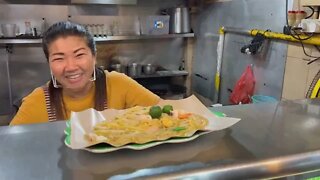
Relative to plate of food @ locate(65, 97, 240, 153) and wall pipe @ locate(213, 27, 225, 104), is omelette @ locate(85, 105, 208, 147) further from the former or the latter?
wall pipe @ locate(213, 27, 225, 104)

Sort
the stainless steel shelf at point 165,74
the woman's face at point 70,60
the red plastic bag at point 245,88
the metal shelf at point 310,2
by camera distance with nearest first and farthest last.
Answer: the woman's face at point 70,60, the metal shelf at point 310,2, the red plastic bag at point 245,88, the stainless steel shelf at point 165,74

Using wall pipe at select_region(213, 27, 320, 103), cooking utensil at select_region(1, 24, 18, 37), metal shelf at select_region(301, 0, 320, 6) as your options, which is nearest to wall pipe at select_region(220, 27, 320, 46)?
wall pipe at select_region(213, 27, 320, 103)

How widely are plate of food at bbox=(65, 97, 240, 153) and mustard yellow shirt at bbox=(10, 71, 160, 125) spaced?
594mm

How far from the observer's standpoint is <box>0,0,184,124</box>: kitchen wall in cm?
326

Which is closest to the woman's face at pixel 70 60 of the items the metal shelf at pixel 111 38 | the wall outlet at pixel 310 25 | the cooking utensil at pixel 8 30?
the wall outlet at pixel 310 25

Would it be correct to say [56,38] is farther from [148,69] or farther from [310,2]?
[148,69]

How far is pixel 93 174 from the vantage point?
58 cm

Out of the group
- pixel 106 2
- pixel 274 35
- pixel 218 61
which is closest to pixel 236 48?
pixel 218 61

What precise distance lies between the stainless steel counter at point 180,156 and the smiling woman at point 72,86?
497mm

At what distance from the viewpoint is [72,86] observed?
1351 mm

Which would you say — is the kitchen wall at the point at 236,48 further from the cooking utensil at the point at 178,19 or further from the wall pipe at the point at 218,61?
the cooking utensil at the point at 178,19

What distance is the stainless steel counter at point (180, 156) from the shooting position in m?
0.58

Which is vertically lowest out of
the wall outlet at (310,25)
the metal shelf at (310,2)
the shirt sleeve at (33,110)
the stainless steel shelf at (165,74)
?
the stainless steel shelf at (165,74)

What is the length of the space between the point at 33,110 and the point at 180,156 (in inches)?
36.4
